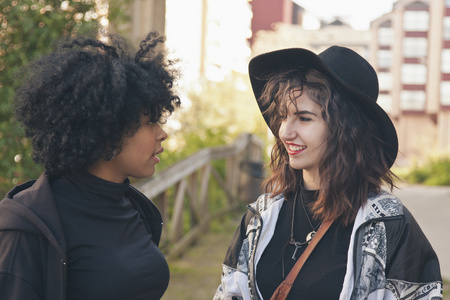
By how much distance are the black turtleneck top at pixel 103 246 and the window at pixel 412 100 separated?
67733 mm

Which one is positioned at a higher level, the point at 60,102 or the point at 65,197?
the point at 60,102

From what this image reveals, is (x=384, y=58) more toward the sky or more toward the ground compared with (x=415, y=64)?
more toward the sky

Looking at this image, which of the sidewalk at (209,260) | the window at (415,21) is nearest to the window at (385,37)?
the window at (415,21)

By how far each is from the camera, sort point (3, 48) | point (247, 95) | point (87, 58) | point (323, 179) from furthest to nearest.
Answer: point (247, 95)
point (3, 48)
point (323, 179)
point (87, 58)

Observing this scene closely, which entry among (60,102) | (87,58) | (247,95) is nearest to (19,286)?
(60,102)

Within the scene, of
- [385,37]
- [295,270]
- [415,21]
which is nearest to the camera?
[295,270]

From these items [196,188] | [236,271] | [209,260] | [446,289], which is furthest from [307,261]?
[196,188]

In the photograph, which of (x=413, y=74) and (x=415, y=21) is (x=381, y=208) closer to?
(x=415, y=21)

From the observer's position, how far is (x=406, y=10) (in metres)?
67.3

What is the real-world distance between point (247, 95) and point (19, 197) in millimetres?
19159

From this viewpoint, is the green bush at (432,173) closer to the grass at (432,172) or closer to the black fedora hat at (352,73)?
the grass at (432,172)

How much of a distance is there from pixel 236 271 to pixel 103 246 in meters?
0.70

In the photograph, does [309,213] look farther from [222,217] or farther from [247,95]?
[247,95]

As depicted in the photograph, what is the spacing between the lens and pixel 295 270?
2.44 metres
